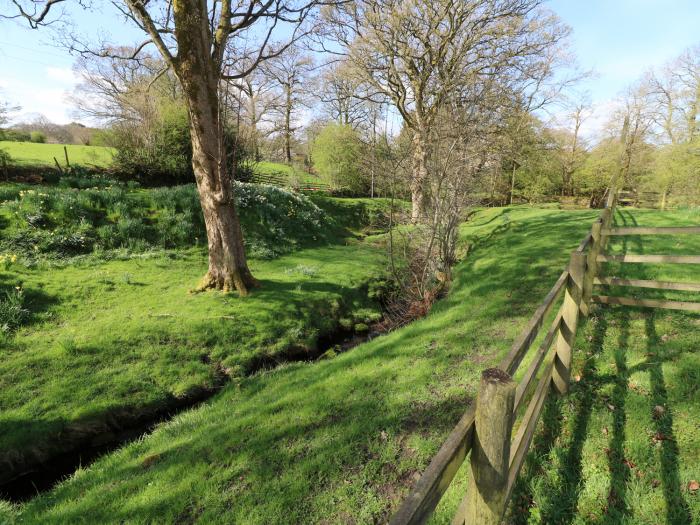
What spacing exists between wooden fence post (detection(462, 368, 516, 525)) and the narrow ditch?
16.4 feet

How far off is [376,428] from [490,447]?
2645mm

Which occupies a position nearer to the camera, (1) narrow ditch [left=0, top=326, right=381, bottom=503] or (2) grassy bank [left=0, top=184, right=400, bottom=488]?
(1) narrow ditch [left=0, top=326, right=381, bottom=503]

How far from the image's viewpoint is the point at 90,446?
4719mm

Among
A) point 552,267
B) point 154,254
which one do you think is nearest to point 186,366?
point 154,254

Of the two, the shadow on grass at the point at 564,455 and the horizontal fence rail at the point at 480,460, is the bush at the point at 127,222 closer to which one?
the shadow on grass at the point at 564,455

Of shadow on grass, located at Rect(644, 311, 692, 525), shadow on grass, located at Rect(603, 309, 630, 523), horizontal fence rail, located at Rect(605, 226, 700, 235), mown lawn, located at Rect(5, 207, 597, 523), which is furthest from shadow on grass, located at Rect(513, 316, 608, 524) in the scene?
horizontal fence rail, located at Rect(605, 226, 700, 235)

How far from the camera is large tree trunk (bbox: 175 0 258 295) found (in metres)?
6.94

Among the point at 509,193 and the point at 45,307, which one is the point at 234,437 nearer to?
the point at 45,307

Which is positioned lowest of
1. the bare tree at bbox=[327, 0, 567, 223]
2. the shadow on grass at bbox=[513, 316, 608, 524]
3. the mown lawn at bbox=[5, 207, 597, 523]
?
the mown lawn at bbox=[5, 207, 597, 523]

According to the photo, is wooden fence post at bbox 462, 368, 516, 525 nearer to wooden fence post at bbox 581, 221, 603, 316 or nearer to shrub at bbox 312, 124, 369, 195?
wooden fence post at bbox 581, 221, 603, 316

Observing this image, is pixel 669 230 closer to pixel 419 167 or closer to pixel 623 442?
pixel 623 442

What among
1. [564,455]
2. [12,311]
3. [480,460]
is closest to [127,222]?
[12,311]

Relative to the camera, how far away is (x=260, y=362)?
6617 millimetres

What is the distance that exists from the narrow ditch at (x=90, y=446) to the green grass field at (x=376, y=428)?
0.34 meters
